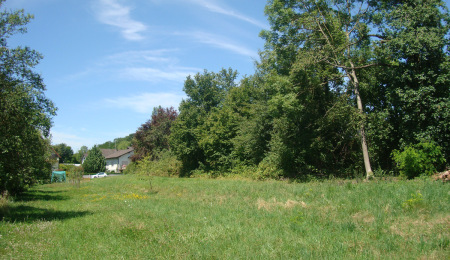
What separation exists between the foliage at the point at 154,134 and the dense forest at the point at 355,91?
94.5 ft

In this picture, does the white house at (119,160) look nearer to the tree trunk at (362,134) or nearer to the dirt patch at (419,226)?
the tree trunk at (362,134)

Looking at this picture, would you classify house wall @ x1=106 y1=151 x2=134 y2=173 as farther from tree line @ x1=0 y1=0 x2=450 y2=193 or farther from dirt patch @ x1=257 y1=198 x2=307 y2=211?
dirt patch @ x1=257 y1=198 x2=307 y2=211

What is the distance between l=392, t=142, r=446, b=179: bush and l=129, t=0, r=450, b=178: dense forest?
0.05 metres

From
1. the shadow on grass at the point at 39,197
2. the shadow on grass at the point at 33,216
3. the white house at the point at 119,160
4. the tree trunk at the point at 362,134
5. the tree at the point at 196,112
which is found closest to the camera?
the shadow on grass at the point at 33,216

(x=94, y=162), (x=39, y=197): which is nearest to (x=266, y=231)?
(x=39, y=197)

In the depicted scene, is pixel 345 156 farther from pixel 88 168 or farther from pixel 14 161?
pixel 88 168

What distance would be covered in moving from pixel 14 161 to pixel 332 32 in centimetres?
2055

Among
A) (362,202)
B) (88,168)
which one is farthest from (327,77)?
(88,168)

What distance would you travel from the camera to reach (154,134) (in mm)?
54750

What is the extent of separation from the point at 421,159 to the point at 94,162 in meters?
73.3

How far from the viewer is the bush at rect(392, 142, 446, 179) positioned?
1591cm

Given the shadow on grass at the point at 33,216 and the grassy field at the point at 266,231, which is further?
the shadow on grass at the point at 33,216

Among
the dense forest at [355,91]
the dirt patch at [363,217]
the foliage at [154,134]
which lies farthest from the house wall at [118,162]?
the dirt patch at [363,217]

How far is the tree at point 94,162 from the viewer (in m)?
74.5
